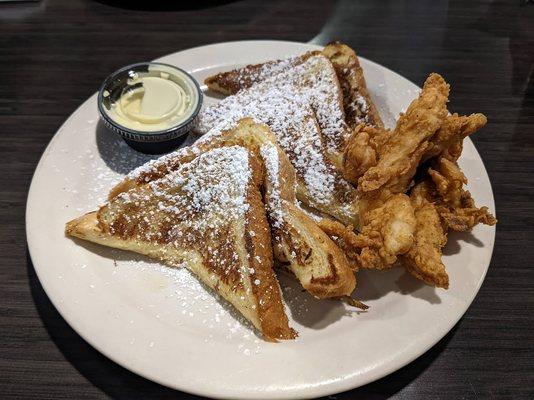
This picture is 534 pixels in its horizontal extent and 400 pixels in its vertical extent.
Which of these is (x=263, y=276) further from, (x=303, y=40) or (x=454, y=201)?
(x=303, y=40)

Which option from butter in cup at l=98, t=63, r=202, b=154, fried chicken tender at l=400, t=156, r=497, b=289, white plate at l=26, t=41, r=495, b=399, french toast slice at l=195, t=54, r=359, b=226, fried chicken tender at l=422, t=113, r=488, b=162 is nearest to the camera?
white plate at l=26, t=41, r=495, b=399

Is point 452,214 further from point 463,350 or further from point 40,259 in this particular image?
point 40,259

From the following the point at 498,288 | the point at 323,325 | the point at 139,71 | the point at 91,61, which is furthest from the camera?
the point at 91,61

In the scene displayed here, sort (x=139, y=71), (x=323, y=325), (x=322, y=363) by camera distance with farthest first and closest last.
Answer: (x=139, y=71) < (x=323, y=325) < (x=322, y=363)

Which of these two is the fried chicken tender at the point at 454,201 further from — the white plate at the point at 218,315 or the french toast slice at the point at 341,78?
the french toast slice at the point at 341,78

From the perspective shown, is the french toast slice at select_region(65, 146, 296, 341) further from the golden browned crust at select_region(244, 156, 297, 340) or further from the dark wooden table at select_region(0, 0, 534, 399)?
the dark wooden table at select_region(0, 0, 534, 399)

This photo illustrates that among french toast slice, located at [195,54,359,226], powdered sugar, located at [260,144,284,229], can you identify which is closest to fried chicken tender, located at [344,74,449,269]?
french toast slice, located at [195,54,359,226]

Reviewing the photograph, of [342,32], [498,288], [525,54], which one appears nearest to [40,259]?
[498,288]
